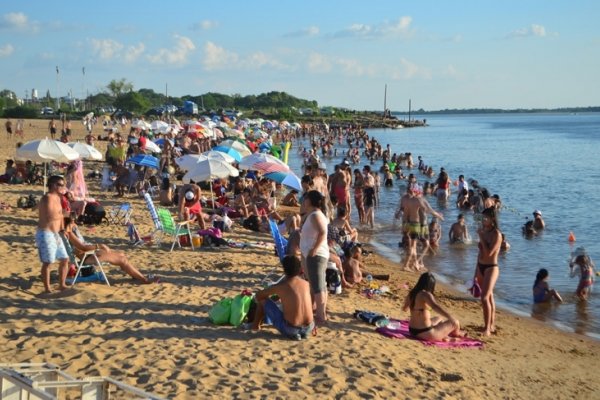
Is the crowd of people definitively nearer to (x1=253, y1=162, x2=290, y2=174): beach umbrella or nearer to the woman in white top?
the woman in white top

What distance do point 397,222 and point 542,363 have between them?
10117mm

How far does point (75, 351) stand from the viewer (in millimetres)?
5777

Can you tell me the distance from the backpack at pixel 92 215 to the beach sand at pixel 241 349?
2917 mm

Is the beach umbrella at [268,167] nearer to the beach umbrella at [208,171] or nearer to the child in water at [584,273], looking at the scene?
the beach umbrella at [208,171]

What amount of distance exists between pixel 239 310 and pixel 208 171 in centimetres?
678

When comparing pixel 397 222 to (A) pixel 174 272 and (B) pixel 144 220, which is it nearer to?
(B) pixel 144 220

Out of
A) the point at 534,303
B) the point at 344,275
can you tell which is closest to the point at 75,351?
the point at 344,275

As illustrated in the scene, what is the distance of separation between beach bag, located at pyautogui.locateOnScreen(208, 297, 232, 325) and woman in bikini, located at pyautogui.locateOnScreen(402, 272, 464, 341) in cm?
189

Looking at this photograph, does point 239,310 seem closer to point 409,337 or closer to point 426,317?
point 409,337

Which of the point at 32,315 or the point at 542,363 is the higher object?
the point at 32,315

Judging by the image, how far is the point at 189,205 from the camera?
11.8 meters

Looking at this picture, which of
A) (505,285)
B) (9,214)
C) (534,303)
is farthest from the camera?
(9,214)

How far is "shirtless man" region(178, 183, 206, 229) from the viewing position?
11.5m

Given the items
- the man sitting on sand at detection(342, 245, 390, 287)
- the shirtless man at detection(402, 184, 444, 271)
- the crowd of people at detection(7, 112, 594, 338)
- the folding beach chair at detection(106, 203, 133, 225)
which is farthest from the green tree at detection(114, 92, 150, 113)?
the man sitting on sand at detection(342, 245, 390, 287)
